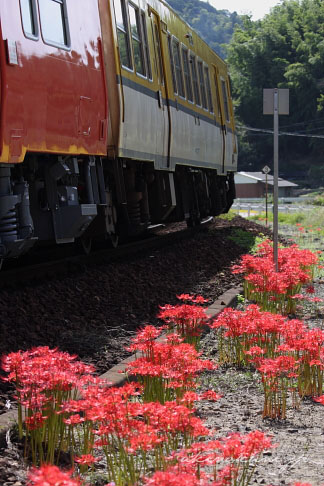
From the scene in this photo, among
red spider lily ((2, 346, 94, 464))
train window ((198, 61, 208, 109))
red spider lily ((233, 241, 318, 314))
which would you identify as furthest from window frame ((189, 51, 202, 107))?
red spider lily ((2, 346, 94, 464))

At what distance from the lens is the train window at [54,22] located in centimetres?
729

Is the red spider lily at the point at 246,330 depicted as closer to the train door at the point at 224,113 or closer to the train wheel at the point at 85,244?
the train wheel at the point at 85,244

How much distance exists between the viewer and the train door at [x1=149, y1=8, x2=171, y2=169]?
11.5 metres

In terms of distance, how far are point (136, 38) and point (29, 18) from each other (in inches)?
151

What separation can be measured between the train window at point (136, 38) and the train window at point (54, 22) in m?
2.66

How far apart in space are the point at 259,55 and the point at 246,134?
1328 cm

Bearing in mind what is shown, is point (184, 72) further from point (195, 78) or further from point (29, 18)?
point (29, 18)

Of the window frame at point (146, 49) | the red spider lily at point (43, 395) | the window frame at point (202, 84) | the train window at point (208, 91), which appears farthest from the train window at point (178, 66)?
the red spider lily at point (43, 395)

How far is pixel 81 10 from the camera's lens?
835 cm

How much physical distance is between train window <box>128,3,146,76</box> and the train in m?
0.02

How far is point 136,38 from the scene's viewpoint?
420 inches

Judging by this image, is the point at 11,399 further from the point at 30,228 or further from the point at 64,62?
the point at 64,62

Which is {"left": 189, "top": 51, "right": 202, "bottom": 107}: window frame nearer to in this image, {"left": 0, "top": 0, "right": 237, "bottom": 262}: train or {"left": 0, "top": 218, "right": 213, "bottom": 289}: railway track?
{"left": 0, "top": 0, "right": 237, "bottom": 262}: train

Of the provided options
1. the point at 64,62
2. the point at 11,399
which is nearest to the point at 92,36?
the point at 64,62
